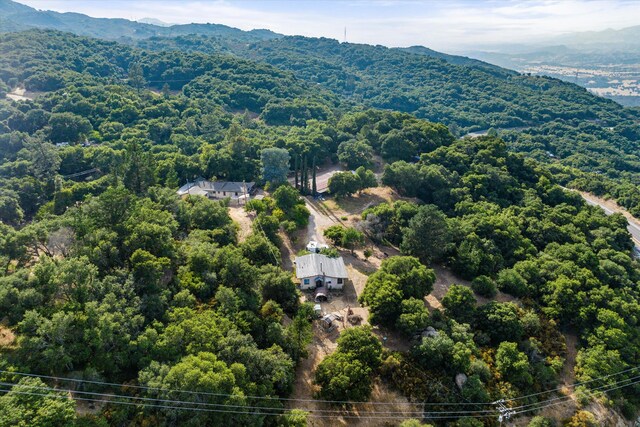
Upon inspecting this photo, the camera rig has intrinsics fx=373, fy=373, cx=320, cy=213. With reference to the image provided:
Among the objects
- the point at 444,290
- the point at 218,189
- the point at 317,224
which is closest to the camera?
the point at 444,290

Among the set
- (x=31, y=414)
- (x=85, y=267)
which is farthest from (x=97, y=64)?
(x=31, y=414)

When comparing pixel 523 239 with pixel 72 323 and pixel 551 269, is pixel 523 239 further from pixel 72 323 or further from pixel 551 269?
pixel 72 323

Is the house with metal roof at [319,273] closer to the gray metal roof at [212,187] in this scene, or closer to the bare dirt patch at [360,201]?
the bare dirt patch at [360,201]

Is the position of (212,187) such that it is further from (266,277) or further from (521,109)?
(521,109)

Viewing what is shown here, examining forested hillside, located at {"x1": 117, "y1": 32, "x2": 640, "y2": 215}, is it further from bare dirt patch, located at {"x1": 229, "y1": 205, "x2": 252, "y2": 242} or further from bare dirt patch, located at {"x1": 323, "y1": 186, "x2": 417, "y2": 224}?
bare dirt patch, located at {"x1": 229, "y1": 205, "x2": 252, "y2": 242}

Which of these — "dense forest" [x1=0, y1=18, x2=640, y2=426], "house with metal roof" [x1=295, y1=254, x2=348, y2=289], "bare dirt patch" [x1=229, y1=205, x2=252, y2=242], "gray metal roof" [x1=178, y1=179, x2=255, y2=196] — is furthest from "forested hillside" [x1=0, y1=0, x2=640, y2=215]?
"gray metal roof" [x1=178, y1=179, x2=255, y2=196]

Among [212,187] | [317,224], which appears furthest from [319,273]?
[212,187]
